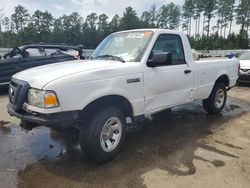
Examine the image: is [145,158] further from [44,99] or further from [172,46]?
[172,46]

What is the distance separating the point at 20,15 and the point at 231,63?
80147 mm

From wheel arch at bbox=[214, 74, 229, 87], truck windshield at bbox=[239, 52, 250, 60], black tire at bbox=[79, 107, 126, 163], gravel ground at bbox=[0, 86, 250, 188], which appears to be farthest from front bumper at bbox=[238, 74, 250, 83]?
black tire at bbox=[79, 107, 126, 163]

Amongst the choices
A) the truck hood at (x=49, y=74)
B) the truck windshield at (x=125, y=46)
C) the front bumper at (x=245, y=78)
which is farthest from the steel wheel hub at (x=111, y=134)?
the front bumper at (x=245, y=78)

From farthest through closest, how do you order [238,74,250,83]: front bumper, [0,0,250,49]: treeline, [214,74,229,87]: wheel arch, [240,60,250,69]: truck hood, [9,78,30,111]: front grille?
[0,0,250,49]: treeline, [240,60,250,69]: truck hood, [238,74,250,83]: front bumper, [214,74,229,87]: wheel arch, [9,78,30,111]: front grille

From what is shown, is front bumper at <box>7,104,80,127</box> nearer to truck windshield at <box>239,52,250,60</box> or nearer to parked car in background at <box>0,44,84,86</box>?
parked car in background at <box>0,44,84,86</box>

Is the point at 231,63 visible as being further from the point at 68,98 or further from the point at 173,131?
the point at 68,98

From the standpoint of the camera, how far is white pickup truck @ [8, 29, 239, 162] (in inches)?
139

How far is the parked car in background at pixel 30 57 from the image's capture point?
938cm

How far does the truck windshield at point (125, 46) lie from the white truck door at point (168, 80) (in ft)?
0.69

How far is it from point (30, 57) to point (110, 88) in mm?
6938

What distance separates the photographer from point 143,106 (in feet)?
14.6

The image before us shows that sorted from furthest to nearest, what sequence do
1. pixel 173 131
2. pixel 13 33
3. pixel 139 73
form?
pixel 13 33, pixel 173 131, pixel 139 73

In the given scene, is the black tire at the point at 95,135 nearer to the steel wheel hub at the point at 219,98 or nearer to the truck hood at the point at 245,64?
the steel wheel hub at the point at 219,98

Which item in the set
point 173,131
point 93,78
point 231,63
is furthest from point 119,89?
point 231,63
